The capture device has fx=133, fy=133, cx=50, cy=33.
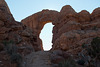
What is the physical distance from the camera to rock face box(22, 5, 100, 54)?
24844 mm

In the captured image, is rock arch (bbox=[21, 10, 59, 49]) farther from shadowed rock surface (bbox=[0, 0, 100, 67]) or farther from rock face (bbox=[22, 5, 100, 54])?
shadowed rock surface (bbox=[0, 0, 100, 67])

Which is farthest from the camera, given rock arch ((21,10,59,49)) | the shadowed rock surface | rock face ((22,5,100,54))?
rock arch ((21,10,59,49))

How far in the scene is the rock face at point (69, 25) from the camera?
24844 mm

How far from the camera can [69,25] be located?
29.1 meters

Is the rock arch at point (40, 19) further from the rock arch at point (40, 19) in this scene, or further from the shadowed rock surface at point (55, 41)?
the shadowed rock surface at point (55, 41)

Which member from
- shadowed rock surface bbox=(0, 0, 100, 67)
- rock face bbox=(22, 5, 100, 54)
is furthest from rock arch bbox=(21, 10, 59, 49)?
shadowed rock surface bbox=(0, 0, 100, 67)

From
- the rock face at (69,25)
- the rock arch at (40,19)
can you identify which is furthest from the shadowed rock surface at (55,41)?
the rock arch at (40,19)

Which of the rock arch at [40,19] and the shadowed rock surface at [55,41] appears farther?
the rock arch at [40,19]

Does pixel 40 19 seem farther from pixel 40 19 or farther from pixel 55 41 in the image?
pixel 55 41

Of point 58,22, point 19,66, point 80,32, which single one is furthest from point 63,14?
point 19,66

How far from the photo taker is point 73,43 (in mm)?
24625

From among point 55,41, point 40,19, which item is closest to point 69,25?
Result: point 55,41

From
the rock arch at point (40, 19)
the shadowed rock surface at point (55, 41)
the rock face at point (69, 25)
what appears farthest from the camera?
the rock arch at point (40, 19)

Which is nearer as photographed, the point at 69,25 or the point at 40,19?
the point at 69,25
